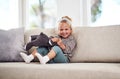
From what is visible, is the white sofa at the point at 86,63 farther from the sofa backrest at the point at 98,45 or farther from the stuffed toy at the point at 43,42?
the stuffed toy at the point at 43,42

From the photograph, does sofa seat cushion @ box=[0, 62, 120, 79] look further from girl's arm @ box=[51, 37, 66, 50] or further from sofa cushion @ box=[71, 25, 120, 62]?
girl's arm @ box=[51, 37, 66, 50]

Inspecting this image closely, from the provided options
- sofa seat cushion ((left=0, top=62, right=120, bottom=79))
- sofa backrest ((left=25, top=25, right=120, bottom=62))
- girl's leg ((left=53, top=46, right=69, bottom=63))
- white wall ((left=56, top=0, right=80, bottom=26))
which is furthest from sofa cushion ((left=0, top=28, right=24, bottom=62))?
white wall ((left=56, top=0, right=80, bottom=26))

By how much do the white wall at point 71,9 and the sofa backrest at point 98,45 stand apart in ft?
2.13

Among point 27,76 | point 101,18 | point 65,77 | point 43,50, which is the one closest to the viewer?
point 65,77

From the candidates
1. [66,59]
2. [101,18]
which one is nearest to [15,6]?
[101,18]

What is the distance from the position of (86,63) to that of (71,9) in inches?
45.7

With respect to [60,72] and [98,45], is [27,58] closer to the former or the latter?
[60,72]

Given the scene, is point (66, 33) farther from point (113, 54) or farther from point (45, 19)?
point (45, 19)

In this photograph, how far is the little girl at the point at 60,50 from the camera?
89.3 inches

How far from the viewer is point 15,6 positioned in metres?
3.68

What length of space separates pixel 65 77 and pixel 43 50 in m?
0.70

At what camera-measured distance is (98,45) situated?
234cm

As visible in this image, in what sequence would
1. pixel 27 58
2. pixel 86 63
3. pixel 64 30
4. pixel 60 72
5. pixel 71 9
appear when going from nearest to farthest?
pixel 60 72
pixel 86 63
pixel 27 58
pixel 64 30
pixel 71 9

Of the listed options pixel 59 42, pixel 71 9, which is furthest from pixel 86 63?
pixel 71 9
